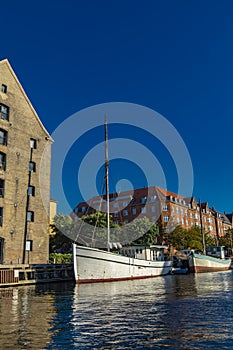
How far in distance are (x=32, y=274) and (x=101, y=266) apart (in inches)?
289

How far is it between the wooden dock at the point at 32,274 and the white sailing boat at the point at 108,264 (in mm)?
4943

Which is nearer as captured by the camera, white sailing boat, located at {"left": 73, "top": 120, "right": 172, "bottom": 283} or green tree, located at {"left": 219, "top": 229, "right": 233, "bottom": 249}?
white sailing boat, located at {"left": 73, "top": 120, "right": 172, "bottom": 283}

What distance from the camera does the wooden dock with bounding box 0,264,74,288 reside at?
3130cm

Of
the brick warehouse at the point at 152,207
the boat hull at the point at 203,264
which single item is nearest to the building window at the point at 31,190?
the boat hull at the point at 203,264

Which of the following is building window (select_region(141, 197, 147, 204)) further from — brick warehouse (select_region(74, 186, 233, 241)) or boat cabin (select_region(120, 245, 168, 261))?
boat cabin (select_region(120, 245, 168, 261))

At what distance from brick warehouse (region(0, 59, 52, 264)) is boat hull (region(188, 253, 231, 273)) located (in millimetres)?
26968

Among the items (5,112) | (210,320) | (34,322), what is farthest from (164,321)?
(5,112)

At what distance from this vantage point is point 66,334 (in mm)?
11266

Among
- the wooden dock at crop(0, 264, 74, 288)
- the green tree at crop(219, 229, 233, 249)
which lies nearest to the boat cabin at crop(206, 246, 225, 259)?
the green tree at crop(219, 229, 233, 249)

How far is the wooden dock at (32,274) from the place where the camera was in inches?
1232

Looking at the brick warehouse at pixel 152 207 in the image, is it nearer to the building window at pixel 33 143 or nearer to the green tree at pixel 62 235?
the green tree at pixel 62 235

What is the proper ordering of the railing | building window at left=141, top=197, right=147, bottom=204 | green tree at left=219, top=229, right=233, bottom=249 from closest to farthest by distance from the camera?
the railing, building window at left=141, top=197, right=147, bottom=204, green tree at left=219, top=229, right=233, bottom=249

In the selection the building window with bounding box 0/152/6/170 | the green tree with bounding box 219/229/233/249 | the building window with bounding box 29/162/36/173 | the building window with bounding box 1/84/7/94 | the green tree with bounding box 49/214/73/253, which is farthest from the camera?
A: the green tree with bounding box 219/229/233/249

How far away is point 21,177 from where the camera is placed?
1617 inches
